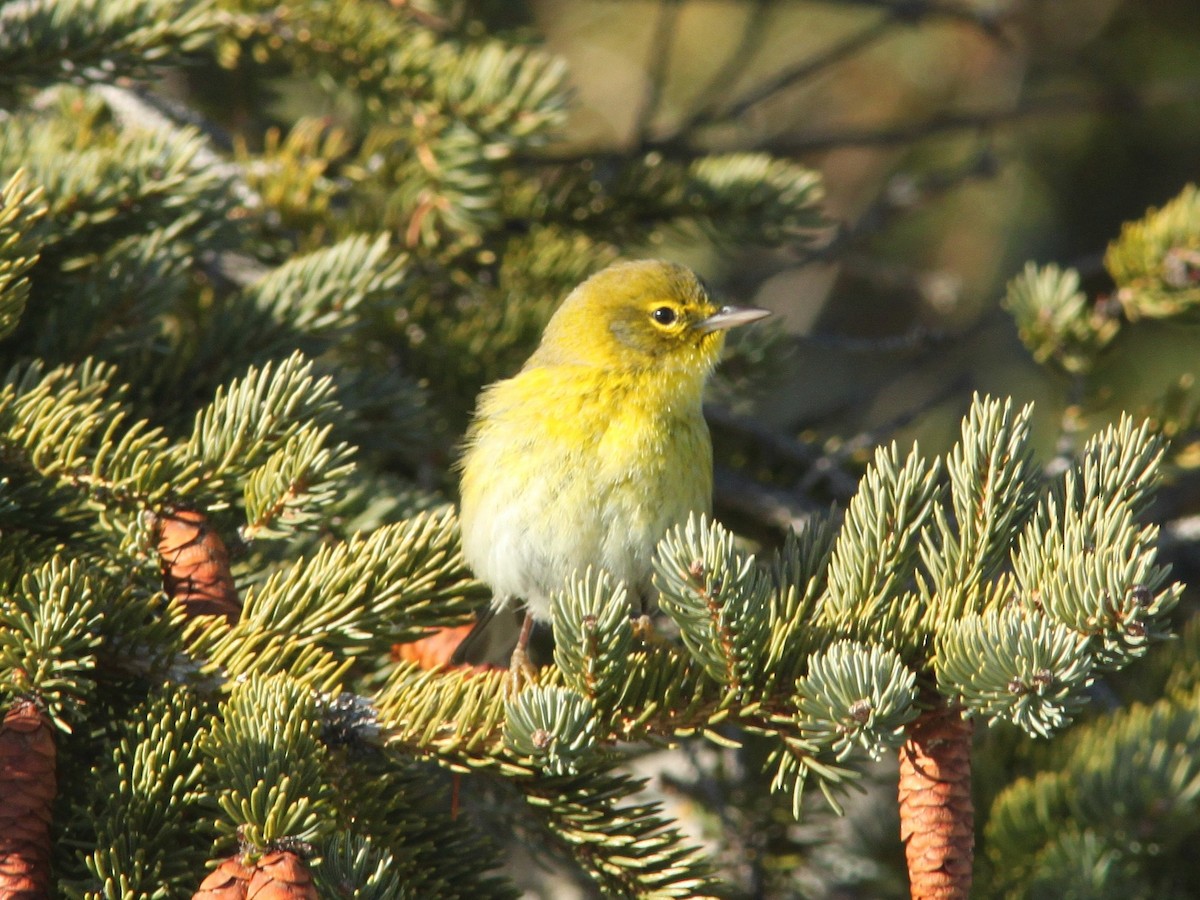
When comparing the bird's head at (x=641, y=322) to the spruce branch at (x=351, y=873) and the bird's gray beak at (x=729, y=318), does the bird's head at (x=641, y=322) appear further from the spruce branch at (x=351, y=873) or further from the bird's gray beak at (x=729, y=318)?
the spruce branch at (x=351, y=873)

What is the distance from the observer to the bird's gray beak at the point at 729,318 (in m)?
3.60

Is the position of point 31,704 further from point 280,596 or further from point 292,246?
point 292,246

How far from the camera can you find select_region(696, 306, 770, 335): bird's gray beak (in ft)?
11.8

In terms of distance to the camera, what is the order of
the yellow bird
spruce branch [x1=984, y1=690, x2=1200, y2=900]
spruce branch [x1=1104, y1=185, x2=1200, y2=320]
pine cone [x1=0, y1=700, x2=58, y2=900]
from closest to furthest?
pine cone [x1=0, y1=700, x2=58, y2=900], spruce branch [x1=984, y1=690, x2=1200, y2=900], the yellow bird, spruce branch [x1=1104, y1=185, x2=1200, y2=320]

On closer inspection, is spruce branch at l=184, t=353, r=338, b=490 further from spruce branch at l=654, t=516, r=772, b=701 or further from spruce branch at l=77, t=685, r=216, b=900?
spruce branch at l=654, t=516, r=772, b=701

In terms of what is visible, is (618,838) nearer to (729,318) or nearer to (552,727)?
(552,727)

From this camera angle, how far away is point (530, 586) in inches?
121

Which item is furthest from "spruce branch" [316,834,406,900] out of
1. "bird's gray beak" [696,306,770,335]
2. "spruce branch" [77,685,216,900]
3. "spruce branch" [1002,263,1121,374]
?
"spruce branch" [1002,263,1121,374]

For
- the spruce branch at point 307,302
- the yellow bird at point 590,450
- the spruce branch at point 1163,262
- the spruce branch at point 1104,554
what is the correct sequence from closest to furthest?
the spruce branch at point 1104,554 < the spruce branch at point 307,302 < the yellow bird at point 590,450 < the spruce branch at point 1163,262

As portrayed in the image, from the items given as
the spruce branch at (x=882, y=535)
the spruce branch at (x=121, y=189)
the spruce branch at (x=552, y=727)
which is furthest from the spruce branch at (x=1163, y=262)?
the spruce branch at (x=121, y=189)

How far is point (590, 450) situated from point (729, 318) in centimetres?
71

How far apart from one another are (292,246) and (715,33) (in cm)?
447

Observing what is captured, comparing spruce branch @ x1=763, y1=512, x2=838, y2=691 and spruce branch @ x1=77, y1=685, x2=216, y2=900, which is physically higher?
spruce branch @ x1=763, y1=512, x2=838, y2=691

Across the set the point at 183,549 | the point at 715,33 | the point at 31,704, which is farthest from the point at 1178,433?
the point at 715,33
